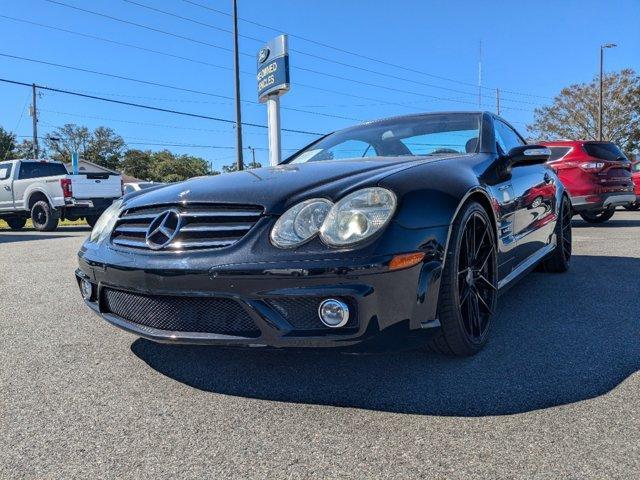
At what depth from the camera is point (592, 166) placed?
8.96 meters

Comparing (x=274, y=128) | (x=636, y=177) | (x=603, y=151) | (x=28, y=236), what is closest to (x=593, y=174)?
(x=603, y=151)

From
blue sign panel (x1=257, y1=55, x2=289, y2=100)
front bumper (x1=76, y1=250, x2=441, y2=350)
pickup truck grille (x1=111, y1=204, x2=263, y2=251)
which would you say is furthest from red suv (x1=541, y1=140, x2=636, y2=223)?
blue sign panel (x1=257, y1=55, x2=289, y2=100)

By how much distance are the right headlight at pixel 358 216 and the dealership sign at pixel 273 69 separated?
14.6 metres

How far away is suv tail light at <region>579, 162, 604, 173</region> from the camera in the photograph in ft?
29.3

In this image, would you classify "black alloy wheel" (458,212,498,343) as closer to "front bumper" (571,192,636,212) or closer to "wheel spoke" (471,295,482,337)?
"wheel spoke" (471,295,482,337)

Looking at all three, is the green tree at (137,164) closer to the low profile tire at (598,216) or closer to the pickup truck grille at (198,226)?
the low profile tire at (598,216)

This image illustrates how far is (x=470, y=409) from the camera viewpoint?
2.05 meters

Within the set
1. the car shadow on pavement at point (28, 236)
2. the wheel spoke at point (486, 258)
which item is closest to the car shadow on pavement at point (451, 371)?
the wheel spoke at point (486, 258)

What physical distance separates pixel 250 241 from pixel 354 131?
7.12 ft

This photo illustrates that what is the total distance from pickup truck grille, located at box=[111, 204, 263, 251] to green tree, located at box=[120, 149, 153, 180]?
7616 centimetres

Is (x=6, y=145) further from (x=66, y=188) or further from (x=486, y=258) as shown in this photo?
(x=486, y=258)

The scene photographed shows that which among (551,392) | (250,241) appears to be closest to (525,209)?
(551,392)

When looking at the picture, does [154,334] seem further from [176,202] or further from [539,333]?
[539,333]

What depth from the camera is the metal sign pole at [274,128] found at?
16.1 meters
